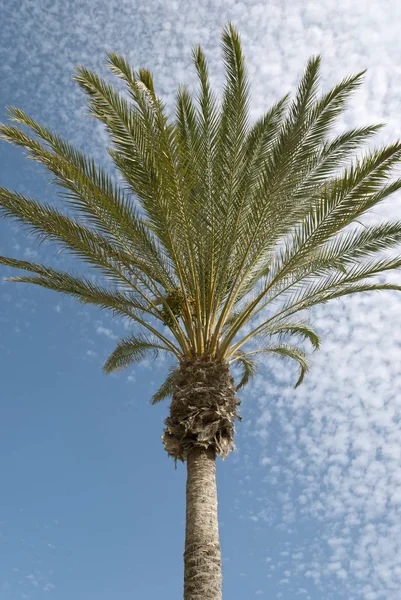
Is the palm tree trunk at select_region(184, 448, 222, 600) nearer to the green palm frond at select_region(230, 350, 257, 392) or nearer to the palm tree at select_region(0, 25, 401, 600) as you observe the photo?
the palm tree at select_region(0, 25, 401, 600)

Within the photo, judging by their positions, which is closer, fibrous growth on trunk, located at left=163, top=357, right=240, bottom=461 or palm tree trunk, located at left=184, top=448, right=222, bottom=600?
palm tree trunk, located at left=184, top=448, right=222, bottom=600

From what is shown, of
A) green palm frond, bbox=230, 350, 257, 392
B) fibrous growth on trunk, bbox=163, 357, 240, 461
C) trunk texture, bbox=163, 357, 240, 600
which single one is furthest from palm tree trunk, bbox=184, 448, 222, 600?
green palm frond, bbox=230, 350, 257, 392

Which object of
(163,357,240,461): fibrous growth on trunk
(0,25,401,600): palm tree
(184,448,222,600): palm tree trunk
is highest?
(0,25,401,600): palm tree

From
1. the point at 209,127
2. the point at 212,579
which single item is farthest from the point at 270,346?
the point at 212,579

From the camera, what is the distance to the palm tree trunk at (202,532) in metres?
6.64

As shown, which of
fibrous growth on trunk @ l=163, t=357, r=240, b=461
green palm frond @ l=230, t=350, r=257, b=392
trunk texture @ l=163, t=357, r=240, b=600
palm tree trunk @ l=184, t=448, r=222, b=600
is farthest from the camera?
green palm frond @ l=230, t=350, r=257, b=392

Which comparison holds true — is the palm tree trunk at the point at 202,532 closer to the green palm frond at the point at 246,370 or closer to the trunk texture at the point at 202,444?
the trunk texture at the point at 202,444

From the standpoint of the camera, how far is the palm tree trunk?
21.8 ft

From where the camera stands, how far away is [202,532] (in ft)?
23.1

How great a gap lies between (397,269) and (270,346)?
3.17m

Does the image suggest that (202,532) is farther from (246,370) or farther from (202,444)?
(246,370)

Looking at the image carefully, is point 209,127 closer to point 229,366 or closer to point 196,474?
point 229,366

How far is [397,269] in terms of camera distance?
919 centimetres

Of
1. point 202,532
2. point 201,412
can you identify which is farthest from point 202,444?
point 202,532
